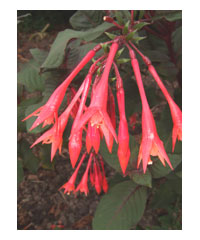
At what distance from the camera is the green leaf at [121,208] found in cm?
96

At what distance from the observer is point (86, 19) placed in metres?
0.95

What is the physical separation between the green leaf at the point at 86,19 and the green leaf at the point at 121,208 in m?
0.68

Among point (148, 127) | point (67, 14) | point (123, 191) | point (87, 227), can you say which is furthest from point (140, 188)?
point (67, 14)

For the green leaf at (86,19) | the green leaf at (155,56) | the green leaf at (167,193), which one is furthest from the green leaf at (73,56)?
the green leaf at (167,193)

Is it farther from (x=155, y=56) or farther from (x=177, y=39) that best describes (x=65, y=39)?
(x=177, y=39)

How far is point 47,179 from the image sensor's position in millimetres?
1534

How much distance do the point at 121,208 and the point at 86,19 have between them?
0.77 m

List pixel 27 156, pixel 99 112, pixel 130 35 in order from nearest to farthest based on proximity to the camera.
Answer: pixel 99 112
pixel 130 35
pixel 27 156

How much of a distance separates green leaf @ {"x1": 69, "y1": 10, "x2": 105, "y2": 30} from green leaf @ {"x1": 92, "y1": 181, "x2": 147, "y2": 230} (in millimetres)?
677

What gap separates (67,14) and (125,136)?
59.3 inches

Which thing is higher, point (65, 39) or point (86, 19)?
point (86, 19)

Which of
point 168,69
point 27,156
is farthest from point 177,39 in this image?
point 27,156

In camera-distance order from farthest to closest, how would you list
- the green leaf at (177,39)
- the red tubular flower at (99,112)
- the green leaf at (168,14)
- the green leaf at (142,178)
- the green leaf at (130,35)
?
the green leaf at (177,39)
the green leaf at (142,178)
the green leaf at (168,14)
the green leaf at (130,35)
the red tubular flower at (99,112)

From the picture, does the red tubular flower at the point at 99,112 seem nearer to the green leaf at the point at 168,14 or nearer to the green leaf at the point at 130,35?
the green leaf at the point at 130,35
